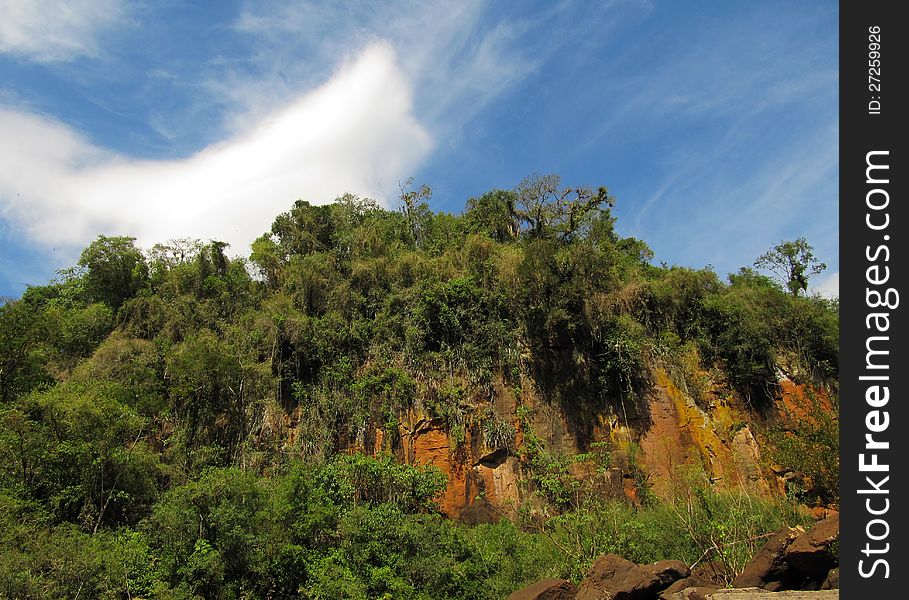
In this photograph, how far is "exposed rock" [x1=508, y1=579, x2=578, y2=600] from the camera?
9.48 m

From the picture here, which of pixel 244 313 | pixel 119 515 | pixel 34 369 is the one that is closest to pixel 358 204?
pixel 244 313

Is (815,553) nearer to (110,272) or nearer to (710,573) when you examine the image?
(710,573)

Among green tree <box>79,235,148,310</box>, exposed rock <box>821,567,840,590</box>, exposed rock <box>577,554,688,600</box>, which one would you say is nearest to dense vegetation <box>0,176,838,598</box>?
green tree <box>79,235,148,310</box>

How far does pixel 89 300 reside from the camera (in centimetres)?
2470

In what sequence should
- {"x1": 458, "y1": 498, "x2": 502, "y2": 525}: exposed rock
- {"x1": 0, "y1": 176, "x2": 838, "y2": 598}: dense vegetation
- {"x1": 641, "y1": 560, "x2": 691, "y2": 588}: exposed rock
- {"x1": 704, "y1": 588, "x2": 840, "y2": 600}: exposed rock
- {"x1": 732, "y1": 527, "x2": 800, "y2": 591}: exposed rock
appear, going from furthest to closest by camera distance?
{"x1": 458, "y1": 498, "x2": 502, "y2": 525}: exposed rock, {"x1": 0, "y1": 176, "x2": 838, "y2": 598}: dense vegetation, {"x1": 641, "y1": 560, "x2": 691, "y2": 588}: exposed rock, {"x1": 732, "y1": 527, "x2": 800, "y2": 591}: exposed rock, {"x1": 704, "y1": 588, "x2": 840, "y2": 600}: exposed rock

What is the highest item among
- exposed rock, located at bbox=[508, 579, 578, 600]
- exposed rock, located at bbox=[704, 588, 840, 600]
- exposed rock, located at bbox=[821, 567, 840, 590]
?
exposed rock, located at bbox=[821, 567, 840, 590]

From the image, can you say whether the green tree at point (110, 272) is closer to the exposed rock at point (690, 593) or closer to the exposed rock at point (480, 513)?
the exposed rock at point (480, 513)

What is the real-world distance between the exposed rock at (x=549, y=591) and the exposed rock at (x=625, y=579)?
Answer: 0.92ft

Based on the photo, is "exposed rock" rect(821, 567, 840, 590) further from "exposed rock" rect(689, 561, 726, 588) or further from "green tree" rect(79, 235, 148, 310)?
"green tree" rect(79, 235, 148, 310)

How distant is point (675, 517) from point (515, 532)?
390 cm

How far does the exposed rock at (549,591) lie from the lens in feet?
31.1

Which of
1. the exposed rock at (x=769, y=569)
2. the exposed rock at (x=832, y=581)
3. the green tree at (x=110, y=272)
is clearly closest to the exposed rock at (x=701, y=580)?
the exposed rock at (x=769, y=569)

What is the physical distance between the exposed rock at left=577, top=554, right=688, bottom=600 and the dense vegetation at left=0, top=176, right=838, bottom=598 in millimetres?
1707

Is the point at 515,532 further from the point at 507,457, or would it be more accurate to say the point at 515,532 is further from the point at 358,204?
the point at 358,204
